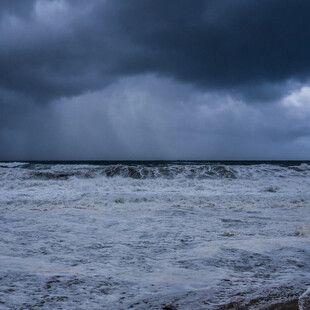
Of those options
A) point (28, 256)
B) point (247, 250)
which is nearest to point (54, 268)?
point (28, 256)

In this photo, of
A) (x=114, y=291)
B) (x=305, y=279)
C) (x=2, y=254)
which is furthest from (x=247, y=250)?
(x=2, y=254)

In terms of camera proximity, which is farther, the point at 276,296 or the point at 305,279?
the point at 305,279

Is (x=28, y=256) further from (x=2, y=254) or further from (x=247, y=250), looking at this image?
A: (x=247, y=250)

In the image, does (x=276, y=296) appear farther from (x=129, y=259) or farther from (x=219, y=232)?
(x=219, y=232)

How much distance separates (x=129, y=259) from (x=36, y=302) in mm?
1177

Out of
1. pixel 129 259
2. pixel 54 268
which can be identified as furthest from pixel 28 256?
pixel 129 259

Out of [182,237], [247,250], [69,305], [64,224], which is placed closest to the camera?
[69,305]

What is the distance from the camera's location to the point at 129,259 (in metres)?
2.95

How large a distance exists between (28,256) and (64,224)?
5.93 ft

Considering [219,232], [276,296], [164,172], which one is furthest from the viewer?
[164,172]

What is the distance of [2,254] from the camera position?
118 inches

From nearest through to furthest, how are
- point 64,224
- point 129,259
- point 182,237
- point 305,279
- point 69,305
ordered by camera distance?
point 69,305 → point 305,279 → point 129,259 → point 182,237 → point 64,224

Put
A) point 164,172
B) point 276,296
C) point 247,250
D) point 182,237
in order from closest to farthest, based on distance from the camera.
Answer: point 276,296 → point 247,250 → point 182,237 → point 164,172

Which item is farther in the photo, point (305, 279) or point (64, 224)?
point (64, 224)
